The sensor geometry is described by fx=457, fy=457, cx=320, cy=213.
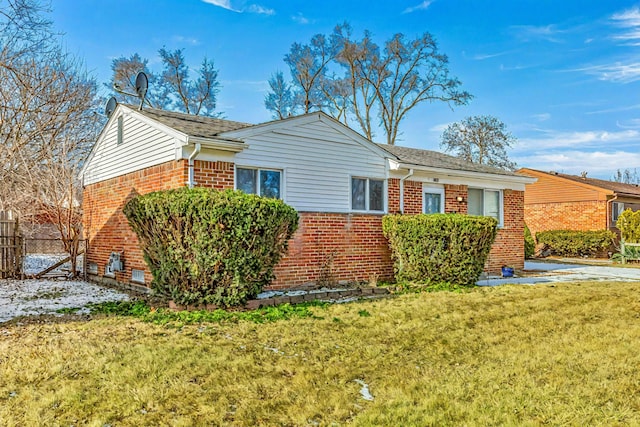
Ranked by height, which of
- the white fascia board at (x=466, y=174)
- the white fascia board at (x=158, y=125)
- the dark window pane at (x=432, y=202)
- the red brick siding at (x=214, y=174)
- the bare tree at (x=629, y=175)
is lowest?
the dark window pane at (x=432, y=202)

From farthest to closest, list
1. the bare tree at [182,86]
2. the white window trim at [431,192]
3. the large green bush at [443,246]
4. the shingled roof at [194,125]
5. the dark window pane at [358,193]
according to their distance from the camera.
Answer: the bare tree at [182,86] < the white window trim at [431,192] < the dark window pane at [358,193] < the large green bush at [443,246] < the shingled roof at [194,125]

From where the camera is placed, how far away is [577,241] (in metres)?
22.4

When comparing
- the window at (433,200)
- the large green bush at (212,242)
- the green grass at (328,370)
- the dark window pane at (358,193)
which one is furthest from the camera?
the window at (433,200)

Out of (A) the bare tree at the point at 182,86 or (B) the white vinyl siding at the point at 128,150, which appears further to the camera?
(A) the bare tree at the point at 182,86

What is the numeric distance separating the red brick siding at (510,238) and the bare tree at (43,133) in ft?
37.9

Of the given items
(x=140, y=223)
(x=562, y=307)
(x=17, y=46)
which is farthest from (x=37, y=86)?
(x=562, y=307)

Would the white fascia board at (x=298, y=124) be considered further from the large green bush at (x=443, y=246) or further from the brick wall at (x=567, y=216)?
the brick wall at (x=567, y=216)

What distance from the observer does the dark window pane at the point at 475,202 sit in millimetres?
12852

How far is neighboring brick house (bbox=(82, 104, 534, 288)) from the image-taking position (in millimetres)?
8688

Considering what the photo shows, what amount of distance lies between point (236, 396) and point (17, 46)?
14856 millimetres

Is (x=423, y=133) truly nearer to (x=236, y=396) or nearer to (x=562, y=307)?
(x=562, y=307)

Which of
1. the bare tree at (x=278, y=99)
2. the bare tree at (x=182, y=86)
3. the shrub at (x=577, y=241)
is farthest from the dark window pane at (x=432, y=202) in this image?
the bare tree at (x=182, y=86)

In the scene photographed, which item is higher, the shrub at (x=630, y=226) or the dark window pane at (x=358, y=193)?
the dark window pane at (x=358, y=193)

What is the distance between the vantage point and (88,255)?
12.4m
